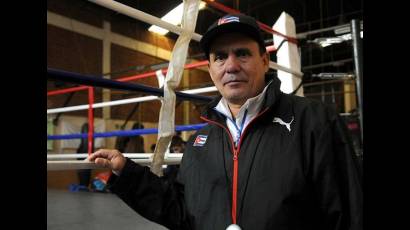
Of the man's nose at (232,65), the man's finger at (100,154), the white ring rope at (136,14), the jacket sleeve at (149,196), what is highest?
the white ring rope at (136,14)

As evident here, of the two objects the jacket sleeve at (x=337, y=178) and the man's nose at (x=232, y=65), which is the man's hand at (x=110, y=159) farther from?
the jacket sleeve at (x=337, y=178)

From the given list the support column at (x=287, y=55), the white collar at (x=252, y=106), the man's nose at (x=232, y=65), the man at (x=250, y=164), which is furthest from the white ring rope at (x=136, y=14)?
the support column at (x=287, y=55)

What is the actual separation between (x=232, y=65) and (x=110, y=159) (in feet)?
1.37

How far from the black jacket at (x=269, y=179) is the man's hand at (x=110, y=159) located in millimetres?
20

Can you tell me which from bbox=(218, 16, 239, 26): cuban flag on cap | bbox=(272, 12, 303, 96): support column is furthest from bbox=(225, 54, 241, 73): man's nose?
bbox=(272, 12, 303, 96): support column

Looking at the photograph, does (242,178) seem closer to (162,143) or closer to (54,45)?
(162,143)

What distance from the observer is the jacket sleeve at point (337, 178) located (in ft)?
2.63

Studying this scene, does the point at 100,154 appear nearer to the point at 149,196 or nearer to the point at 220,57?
the point at 149,196

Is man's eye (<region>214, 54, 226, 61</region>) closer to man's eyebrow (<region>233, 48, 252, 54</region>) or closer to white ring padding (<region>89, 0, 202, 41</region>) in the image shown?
man's eyebrow (<region>233, 48, 252, 54</region>)

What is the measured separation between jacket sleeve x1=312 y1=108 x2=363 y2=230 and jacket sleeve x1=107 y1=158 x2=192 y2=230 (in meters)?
0.37

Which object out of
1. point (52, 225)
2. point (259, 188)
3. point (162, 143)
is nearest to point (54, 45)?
point (52, 225)

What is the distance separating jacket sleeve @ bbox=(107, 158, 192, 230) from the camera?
942mm

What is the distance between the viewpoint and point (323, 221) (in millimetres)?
852

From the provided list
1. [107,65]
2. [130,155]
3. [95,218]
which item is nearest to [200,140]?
[130,155]
